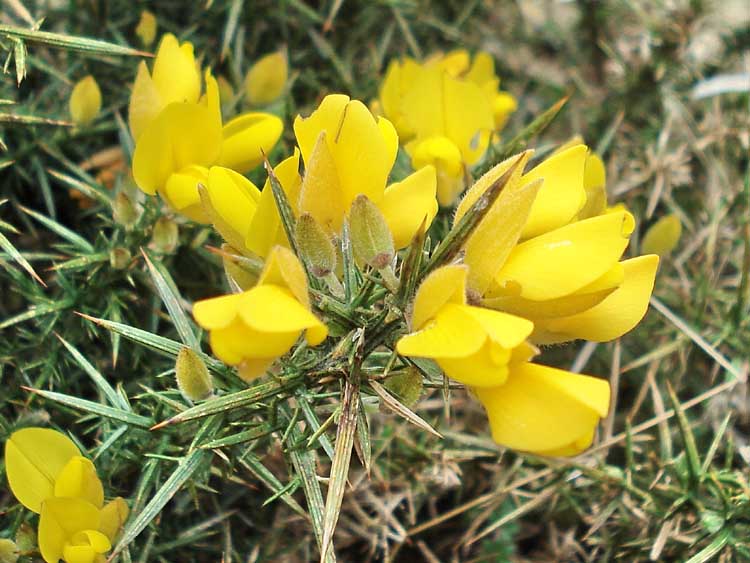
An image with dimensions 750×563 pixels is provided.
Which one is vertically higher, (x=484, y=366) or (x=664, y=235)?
(x=484, y=366)

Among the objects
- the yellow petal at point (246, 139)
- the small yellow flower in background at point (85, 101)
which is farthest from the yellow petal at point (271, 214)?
the small yellow flower in background at point (85, 101)

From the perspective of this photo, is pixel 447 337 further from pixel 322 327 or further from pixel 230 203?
pixel 230 203

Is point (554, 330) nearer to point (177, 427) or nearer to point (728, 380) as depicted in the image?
point (177, 427)

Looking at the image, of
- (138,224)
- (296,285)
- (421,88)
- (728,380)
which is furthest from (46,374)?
(728,380)

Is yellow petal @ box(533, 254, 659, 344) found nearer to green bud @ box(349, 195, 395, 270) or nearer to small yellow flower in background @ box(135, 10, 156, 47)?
green bud @ box(349, 195, 395, 270)

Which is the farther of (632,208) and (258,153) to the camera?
(632,208)

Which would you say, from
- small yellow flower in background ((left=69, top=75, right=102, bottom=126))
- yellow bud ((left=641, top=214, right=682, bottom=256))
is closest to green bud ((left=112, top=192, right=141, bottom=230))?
small yellow flower in background ((left=69, top=75, right=102, bottom=126))

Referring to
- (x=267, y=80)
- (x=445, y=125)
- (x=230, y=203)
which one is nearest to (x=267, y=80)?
(x=267, y=80)
